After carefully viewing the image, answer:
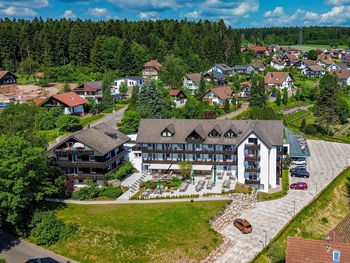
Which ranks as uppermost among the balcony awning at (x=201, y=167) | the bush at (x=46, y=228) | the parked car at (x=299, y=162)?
the balcony awning at (x=201, y=167)

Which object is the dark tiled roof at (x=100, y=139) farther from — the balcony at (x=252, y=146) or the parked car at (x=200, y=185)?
the balcony at (x=252, y=146)

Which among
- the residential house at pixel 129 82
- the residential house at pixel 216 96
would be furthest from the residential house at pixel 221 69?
the residential house at pixel 216 96

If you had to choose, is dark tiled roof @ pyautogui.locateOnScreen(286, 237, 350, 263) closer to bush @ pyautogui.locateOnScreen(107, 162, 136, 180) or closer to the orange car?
the orange car

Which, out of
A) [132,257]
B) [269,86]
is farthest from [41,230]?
[269,86]

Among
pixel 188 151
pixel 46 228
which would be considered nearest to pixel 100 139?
pixel 188 151

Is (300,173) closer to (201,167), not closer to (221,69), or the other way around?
(201,167)

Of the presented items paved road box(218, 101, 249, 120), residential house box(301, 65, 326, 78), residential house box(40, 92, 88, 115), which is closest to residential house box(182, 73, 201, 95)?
paved road box(218, 101, 249, 120)
